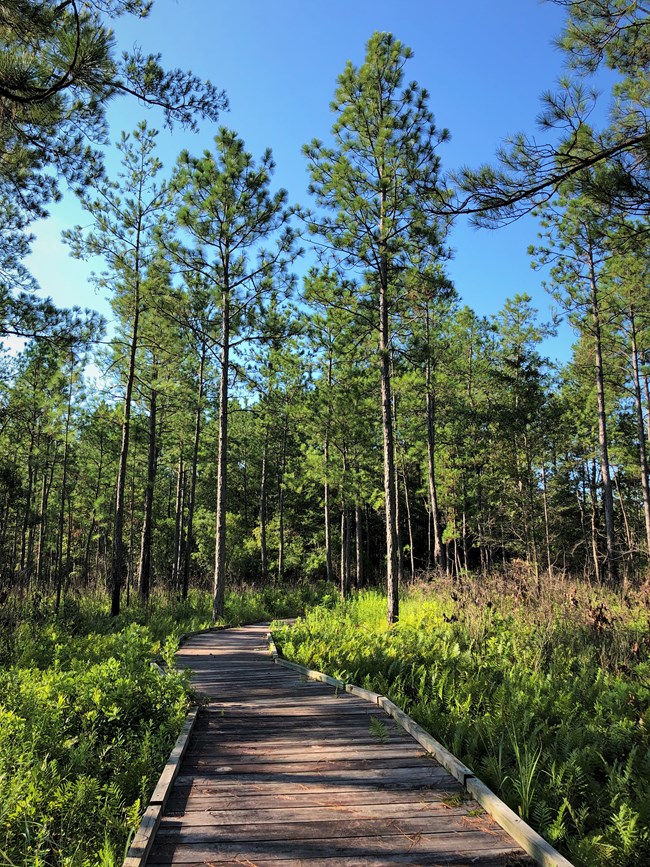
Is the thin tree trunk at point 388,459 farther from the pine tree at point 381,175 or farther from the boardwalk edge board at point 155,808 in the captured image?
the boardwalk edge board at point 155,808

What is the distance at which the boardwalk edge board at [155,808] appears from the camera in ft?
8.64

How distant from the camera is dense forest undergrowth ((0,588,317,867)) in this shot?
3.05m

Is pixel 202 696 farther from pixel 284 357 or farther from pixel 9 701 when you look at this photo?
pixel 284 357

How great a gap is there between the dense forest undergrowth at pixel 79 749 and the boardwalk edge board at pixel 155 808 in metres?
0.12

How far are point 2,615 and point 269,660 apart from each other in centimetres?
458

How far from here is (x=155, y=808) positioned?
10.2 feet

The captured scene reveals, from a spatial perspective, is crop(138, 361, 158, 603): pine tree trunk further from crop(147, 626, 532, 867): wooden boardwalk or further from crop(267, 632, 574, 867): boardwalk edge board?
crop(267, 632, 574, 867): boardwalk edge board

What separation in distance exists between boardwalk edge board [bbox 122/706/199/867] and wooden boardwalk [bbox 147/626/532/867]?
0.05 m

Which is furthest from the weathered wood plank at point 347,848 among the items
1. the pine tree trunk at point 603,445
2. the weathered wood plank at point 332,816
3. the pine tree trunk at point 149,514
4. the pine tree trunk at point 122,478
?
the pine tree trunk at point 603,445

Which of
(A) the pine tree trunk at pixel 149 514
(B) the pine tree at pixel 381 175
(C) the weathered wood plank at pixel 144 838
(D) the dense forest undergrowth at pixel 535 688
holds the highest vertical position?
(B) the pine tree at pixel 381 175

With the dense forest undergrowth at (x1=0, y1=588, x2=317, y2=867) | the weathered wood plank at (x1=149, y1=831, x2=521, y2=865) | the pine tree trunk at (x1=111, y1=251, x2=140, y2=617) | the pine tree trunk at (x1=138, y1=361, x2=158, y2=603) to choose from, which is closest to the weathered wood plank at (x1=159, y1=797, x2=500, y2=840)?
the weathered wood plank at (x1=149, y1=831, x2=521, y2=865)

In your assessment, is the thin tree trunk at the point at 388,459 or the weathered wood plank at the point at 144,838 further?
the thin tree trunk at the point at 388,459

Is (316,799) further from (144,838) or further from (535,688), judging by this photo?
(535,688)

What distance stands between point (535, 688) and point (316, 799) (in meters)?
2.93
